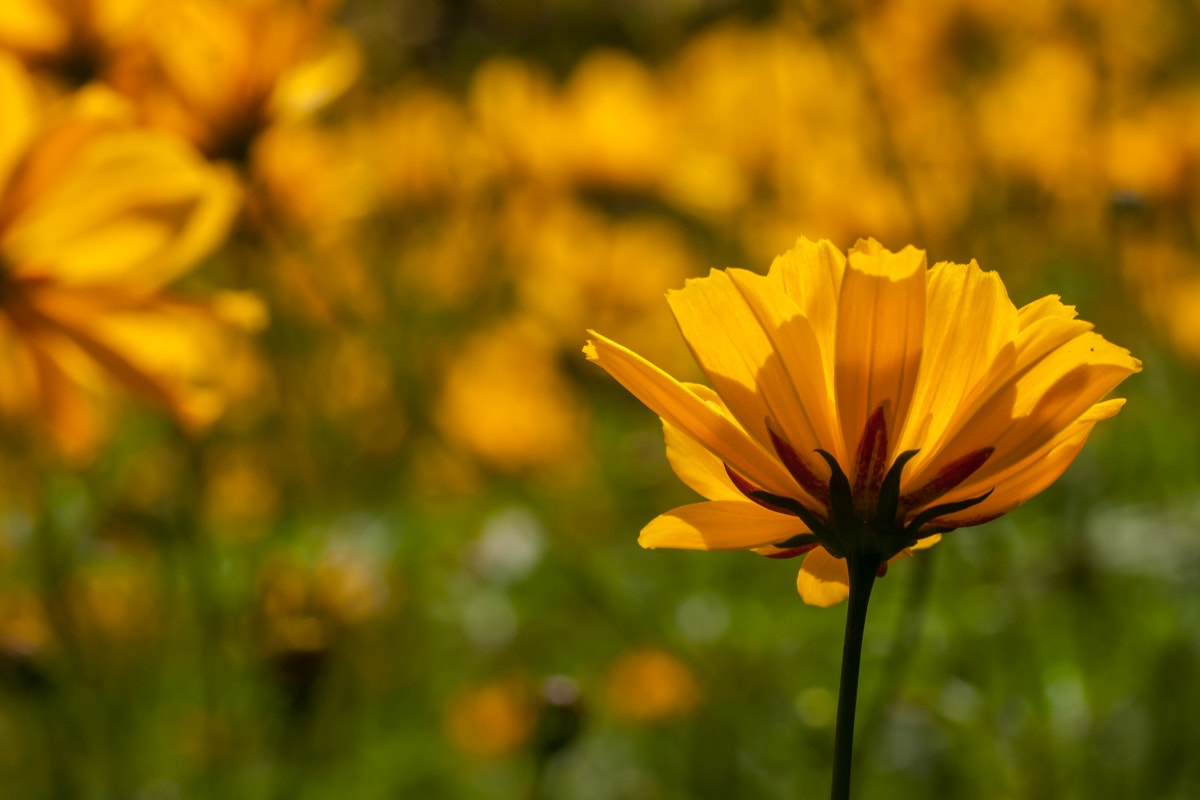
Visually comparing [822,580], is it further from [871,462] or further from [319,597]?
[319,597]

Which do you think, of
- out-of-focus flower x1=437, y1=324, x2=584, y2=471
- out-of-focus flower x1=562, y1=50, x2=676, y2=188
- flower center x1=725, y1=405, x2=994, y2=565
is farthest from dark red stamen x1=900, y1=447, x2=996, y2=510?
out-of-focus flower x1=562, y1=50, x2=676, y2=188

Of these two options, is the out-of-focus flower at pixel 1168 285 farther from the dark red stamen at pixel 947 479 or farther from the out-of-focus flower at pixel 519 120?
the dark red stamen at pixel 947 479

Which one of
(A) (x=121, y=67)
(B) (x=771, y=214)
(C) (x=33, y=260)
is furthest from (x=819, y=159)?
(C) (x=33, y=260)

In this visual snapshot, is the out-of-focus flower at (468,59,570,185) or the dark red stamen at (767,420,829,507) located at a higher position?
the out-of-focus flower at (468,59,570,185)

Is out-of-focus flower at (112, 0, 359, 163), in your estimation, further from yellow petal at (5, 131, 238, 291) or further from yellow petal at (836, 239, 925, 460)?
yellow petal at (836, 239, 925, 460)

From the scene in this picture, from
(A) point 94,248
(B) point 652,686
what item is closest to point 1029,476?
(A) point 94,248

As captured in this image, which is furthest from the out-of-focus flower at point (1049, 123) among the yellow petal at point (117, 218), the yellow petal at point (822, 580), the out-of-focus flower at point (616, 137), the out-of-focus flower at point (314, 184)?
the yellow petal at point (822, 580)
